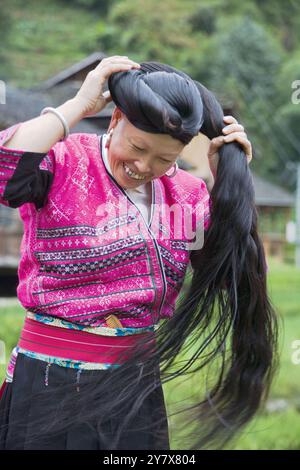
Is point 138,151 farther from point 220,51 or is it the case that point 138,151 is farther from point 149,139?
point 220,51

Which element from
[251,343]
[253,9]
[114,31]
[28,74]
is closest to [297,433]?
[251,343]

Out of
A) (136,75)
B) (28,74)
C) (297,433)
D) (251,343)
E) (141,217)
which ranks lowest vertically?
(28,74)

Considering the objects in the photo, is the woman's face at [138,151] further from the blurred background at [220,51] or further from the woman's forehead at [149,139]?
the blurred background at [220,51]

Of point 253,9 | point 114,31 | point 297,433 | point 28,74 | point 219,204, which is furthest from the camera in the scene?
point 253,9

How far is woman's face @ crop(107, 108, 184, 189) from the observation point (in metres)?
1.36

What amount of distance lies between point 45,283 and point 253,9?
33.0 metres

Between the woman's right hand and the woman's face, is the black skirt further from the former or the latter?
the woman's right hand

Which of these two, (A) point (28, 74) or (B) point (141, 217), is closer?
(B) point (141, 217)

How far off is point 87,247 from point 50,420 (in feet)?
1.08

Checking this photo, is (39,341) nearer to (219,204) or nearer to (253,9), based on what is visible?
(219,204)

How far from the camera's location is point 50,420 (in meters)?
1.42

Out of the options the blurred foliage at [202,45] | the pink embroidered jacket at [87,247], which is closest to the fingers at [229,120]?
the pink embroidered jacket at [87,247]

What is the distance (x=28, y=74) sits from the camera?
24953 mm

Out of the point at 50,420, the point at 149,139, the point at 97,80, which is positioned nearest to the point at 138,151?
the point at 149,139
